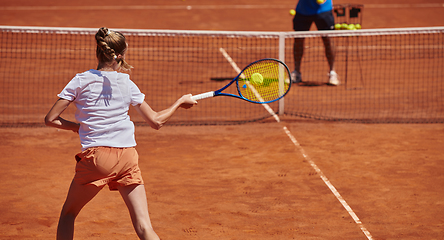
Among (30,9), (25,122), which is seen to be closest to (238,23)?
(30,9)

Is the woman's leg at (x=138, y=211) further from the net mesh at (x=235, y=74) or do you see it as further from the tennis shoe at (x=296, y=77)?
the tennis shoe at (x=296, y=77)

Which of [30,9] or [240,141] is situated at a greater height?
[30,9]

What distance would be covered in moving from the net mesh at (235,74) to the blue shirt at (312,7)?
21.7 inches

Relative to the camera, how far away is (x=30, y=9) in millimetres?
20891

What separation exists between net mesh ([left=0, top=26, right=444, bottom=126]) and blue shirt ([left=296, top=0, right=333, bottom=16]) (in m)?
0.55

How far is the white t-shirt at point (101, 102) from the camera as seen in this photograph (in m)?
3.44

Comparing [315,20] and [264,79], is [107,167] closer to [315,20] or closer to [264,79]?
[264,79]

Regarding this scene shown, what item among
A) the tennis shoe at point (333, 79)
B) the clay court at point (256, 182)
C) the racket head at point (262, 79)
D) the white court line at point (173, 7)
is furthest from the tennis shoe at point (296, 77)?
the white court line at point (173, 7)

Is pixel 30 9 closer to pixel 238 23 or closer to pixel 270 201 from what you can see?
pixel 238 23

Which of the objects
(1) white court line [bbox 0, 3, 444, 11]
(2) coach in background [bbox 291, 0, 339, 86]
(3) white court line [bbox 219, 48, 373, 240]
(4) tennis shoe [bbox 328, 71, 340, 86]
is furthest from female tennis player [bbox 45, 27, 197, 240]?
(1) white court line [bbox 0, 3, 444, 11]

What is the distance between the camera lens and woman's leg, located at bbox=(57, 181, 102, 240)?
3594mm

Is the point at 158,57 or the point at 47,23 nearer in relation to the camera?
the point at 158,57

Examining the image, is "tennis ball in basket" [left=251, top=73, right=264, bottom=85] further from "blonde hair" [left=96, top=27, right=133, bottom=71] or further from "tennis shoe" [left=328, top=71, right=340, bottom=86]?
"tennis shoe" [left=328, top=71, right=340, bottom=86]

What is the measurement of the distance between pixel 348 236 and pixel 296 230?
0.48m
